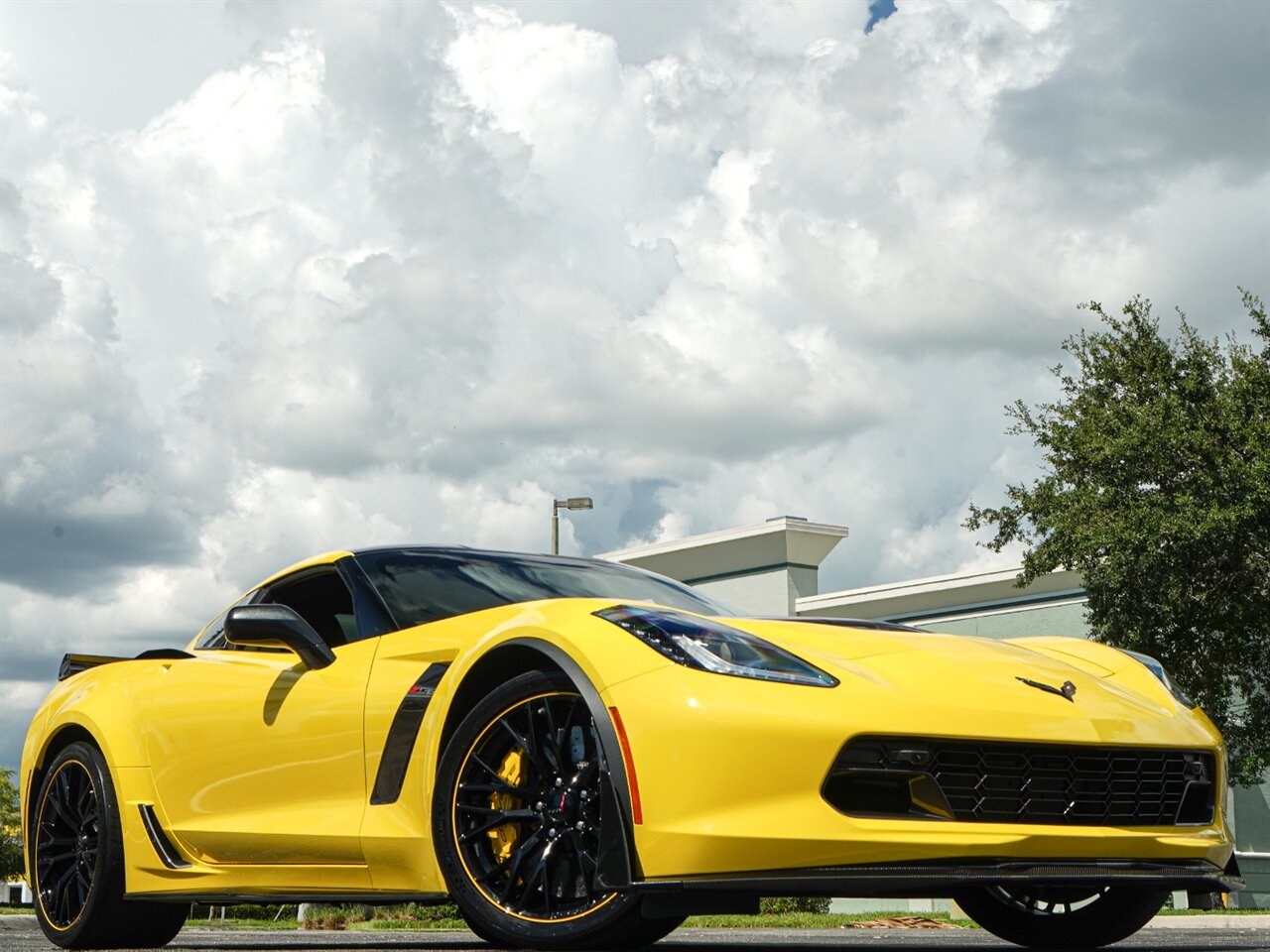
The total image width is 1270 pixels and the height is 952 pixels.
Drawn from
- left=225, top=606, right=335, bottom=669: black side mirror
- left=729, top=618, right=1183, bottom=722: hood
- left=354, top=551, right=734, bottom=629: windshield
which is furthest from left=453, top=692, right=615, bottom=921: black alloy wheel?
left=225, top=606, right=335, bottom=669: black side mirror

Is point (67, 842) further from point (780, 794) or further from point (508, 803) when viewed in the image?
point (780, 794)

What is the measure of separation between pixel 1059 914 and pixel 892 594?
86.1 feet

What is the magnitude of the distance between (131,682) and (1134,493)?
19.7 m

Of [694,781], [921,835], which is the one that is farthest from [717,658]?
[921,835]

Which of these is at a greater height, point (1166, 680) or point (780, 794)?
point (1166, 680)

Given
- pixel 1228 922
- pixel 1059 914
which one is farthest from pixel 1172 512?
pixel 1059 914

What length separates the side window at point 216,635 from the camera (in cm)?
647

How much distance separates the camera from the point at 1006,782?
14.5 ft

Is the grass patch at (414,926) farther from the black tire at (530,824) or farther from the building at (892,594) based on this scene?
the black tire at (530,824)

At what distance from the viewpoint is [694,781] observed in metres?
4.23

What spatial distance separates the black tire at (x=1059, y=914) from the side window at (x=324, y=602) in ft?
7.82

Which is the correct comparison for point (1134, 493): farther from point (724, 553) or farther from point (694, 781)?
point (694, 781)

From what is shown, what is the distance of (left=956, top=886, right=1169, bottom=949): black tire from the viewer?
18.4 ft

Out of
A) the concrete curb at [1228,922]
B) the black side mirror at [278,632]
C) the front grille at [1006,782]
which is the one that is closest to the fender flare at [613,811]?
the front grille at [1006,782]
